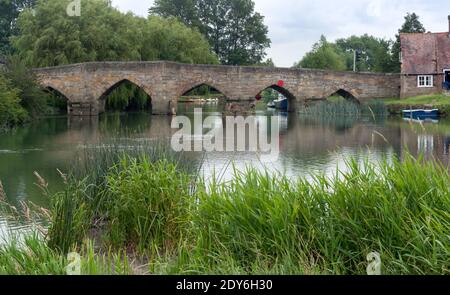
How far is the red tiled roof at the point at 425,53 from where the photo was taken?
37719 millimetres

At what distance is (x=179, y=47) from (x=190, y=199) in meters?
38.6

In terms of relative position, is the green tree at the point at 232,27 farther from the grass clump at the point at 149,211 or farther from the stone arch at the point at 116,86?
the grass clump at the point at 149,211

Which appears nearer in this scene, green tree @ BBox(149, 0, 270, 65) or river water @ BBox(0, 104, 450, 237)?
river water @ BBox(0, 104, 450, 237)

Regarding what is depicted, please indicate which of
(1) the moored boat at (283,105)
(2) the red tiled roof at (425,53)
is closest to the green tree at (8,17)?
(1) the moored boat at (283,105)

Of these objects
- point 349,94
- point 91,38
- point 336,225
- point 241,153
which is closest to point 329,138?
point 241,153

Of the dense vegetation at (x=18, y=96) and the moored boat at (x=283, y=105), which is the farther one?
the moored boat at (x=283, y=105)

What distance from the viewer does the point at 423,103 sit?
33812 mm

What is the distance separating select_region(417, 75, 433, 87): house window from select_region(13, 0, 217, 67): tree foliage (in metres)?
15.6

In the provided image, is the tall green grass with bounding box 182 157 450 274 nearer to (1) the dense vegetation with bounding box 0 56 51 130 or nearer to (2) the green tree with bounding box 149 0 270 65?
(1) the dense vegetation with bounding box 0 56 51 130

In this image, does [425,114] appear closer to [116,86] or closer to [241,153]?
[116,86]

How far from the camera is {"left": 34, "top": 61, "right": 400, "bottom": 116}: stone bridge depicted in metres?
34.0

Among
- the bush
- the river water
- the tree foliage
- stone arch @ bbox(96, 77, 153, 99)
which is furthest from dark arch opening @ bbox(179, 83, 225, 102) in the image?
the river water

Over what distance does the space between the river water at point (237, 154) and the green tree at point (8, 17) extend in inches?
1328
